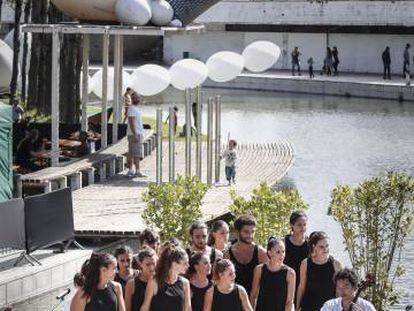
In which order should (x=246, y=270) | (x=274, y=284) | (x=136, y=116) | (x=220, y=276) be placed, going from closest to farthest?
(x=220, y=276) < (x=274, y=284) < (x=246, y=270) < (x=136, y=116)

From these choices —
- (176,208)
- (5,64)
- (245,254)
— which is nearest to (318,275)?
(245,254)

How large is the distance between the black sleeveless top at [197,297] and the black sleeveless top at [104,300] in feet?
2.04

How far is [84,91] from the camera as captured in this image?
95.8ft

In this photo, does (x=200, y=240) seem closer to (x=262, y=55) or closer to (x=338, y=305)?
(x=338, y=305)

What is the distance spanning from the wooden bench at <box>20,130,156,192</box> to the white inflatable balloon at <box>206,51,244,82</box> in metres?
3.20

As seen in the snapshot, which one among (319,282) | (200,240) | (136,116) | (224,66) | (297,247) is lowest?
(319,282)

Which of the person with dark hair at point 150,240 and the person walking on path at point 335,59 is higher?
the person walking on path at point 335,59

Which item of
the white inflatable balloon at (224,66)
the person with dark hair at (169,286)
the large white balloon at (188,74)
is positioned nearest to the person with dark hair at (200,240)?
the person with dark hair at (169,286)

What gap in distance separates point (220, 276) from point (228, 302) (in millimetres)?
215

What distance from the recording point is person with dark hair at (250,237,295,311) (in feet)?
39.8

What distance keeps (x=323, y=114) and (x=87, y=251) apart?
30.6 metres

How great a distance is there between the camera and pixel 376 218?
52.2 ft

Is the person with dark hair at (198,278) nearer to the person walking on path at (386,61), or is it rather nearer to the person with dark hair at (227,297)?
the person with dark hair at (227,297)

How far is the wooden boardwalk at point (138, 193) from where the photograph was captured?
20234mm
